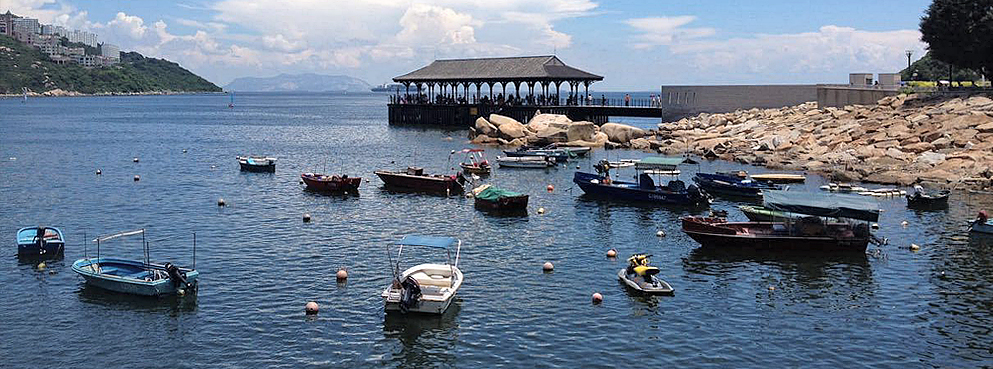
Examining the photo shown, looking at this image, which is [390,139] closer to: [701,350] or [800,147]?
[800,147]

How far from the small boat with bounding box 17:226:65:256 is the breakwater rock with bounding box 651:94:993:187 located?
52000 millimetres

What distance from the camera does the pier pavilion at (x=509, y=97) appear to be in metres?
122

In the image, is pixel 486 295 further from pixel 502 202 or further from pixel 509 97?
pixel 509 97

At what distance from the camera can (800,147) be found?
253 feet

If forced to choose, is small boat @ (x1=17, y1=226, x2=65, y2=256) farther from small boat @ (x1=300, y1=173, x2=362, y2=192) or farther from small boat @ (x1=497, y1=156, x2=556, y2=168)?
small boat @ (x1=497, y1=156, x2=556, y2=168)

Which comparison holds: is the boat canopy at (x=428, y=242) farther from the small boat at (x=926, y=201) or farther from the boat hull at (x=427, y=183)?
the small boat at (x=926, y=201)

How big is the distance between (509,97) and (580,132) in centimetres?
3619

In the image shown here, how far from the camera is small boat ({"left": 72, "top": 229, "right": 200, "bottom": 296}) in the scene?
3177 centimetres

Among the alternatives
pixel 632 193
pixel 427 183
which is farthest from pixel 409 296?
pixel 427 183

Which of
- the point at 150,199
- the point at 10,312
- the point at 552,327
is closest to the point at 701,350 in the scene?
the point at 552,327

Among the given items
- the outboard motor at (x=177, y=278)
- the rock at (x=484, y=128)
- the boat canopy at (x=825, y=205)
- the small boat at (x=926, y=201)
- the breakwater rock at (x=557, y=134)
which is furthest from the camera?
the rock at (x=484, y=128)

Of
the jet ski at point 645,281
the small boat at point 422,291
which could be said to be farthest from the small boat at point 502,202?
the small boat at point 422,291

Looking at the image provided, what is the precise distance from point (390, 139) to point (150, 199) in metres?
58.0

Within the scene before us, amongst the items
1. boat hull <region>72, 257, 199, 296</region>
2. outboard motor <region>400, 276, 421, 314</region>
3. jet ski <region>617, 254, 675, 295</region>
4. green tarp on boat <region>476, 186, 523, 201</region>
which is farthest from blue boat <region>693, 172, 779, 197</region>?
boat hull <region>72, 257, 199, 296</region>
